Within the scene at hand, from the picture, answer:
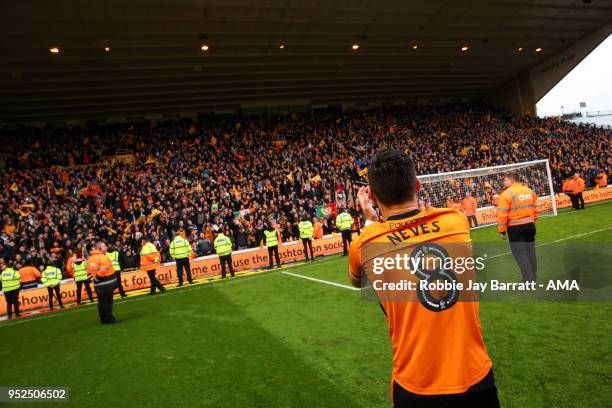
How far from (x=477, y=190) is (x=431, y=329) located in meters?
18.3

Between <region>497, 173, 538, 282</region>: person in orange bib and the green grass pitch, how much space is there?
740 mm

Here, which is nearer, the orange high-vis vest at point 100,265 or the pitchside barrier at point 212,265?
the orange high-vis vest at point 100,265

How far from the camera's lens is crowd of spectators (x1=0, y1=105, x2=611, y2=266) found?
18.7m

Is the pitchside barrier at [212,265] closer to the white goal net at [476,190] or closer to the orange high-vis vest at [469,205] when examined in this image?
the white goal net at [476,190]

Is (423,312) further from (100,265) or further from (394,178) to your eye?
(100,265)

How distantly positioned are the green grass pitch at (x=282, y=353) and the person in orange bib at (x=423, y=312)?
2634mm

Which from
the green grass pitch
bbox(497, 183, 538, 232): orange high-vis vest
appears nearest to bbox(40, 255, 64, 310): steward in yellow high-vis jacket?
the green grass pitch

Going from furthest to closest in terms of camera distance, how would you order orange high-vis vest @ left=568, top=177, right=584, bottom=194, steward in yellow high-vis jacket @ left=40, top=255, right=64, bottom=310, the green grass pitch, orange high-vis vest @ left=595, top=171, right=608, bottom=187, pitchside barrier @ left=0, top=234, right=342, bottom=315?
orange high-vis vest @ left=595, top=171, right=608, bottom=187 < orange high-vis vest @ left=568, top=177, right=584, bottom=194 < pitchside barrier @ left=0, top=234, right=342, bottom=315 < steward in yellow high-vis jacket @ left=40, top=255, right=64, bottom=310 < the green grass pitch

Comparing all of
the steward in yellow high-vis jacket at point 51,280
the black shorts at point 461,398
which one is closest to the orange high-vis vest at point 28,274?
the steward in yellow high-vis jacket at point 51,280

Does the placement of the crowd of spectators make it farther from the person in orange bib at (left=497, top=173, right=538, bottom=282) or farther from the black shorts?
the black shorts

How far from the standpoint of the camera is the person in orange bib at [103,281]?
29.6 ft

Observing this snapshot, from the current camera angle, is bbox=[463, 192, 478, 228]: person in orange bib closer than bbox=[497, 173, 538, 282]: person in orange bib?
No

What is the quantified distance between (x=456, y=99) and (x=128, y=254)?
35.5 m

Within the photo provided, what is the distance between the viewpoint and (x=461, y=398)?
174 centimetres
